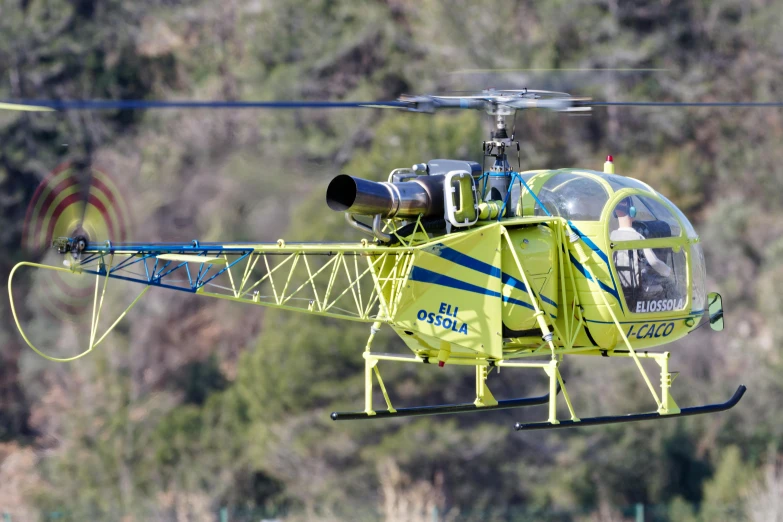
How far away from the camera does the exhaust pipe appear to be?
976cm

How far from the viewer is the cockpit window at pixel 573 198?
10695 mm

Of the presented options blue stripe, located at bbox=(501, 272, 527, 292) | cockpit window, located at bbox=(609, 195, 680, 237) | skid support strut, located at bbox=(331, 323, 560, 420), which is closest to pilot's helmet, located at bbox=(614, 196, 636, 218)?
cockpit window, located at bbox=(609, 195, 680, 237)

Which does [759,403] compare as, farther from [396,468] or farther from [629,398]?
[396,468]

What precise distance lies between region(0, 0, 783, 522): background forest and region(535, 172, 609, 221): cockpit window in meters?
11.0

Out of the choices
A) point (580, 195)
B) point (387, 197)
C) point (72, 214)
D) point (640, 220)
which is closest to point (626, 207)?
point (640, 220)

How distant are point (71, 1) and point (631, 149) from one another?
1730 cm

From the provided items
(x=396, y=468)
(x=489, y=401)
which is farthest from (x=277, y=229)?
(x=489, y=401)

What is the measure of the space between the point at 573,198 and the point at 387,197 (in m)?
1.76

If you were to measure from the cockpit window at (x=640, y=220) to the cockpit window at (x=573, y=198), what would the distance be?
0.16 metres

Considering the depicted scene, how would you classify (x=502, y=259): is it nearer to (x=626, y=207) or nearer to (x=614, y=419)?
(x=626, y=207)

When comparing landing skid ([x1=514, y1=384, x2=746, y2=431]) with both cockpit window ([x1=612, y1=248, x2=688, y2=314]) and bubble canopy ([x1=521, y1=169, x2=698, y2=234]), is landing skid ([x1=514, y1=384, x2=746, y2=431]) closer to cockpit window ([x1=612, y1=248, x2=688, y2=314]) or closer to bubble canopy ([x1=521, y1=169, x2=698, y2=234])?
cockpit window ([x1=612, y1=248, x2=688, y2=314])

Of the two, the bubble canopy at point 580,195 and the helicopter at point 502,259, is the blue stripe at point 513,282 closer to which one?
the helicopter at point 502,259

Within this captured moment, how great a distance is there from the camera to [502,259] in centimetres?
1052

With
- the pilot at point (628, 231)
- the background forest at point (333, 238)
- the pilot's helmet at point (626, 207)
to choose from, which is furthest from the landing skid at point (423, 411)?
the background forest at point (333, 238)
